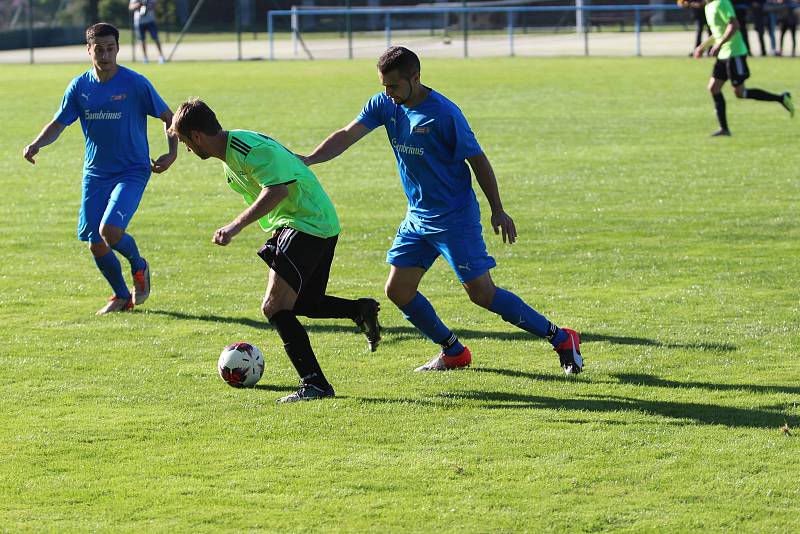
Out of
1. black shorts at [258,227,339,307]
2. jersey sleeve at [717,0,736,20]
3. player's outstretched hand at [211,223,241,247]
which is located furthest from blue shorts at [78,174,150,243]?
jersey sleeve at [717,0,736,20]

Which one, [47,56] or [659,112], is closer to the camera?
[659,112]

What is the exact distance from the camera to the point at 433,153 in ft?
23.7

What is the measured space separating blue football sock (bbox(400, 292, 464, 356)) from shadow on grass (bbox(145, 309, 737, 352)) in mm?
883

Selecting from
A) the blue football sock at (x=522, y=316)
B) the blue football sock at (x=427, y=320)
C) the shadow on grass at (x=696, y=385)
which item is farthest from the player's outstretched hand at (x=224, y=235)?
the shadow on grass at (x=696, y=385)

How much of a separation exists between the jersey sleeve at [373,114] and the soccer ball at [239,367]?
1514 millimetres

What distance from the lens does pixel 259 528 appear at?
17.4ft

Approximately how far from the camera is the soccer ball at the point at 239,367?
738 cm

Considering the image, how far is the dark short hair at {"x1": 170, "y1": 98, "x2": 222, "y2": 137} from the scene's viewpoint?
21.9ft

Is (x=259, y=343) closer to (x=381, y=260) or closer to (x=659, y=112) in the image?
(x=381, y=260)

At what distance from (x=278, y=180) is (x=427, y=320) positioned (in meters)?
1.45

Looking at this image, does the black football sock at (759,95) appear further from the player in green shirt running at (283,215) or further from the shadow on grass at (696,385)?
the player in green shirt running at (283,215)

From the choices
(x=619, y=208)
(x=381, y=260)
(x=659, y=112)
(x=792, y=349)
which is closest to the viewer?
(x=792, y=349)

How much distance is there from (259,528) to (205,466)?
2.81 feet

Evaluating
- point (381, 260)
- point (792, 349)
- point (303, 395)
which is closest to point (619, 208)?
point (381, 260)
